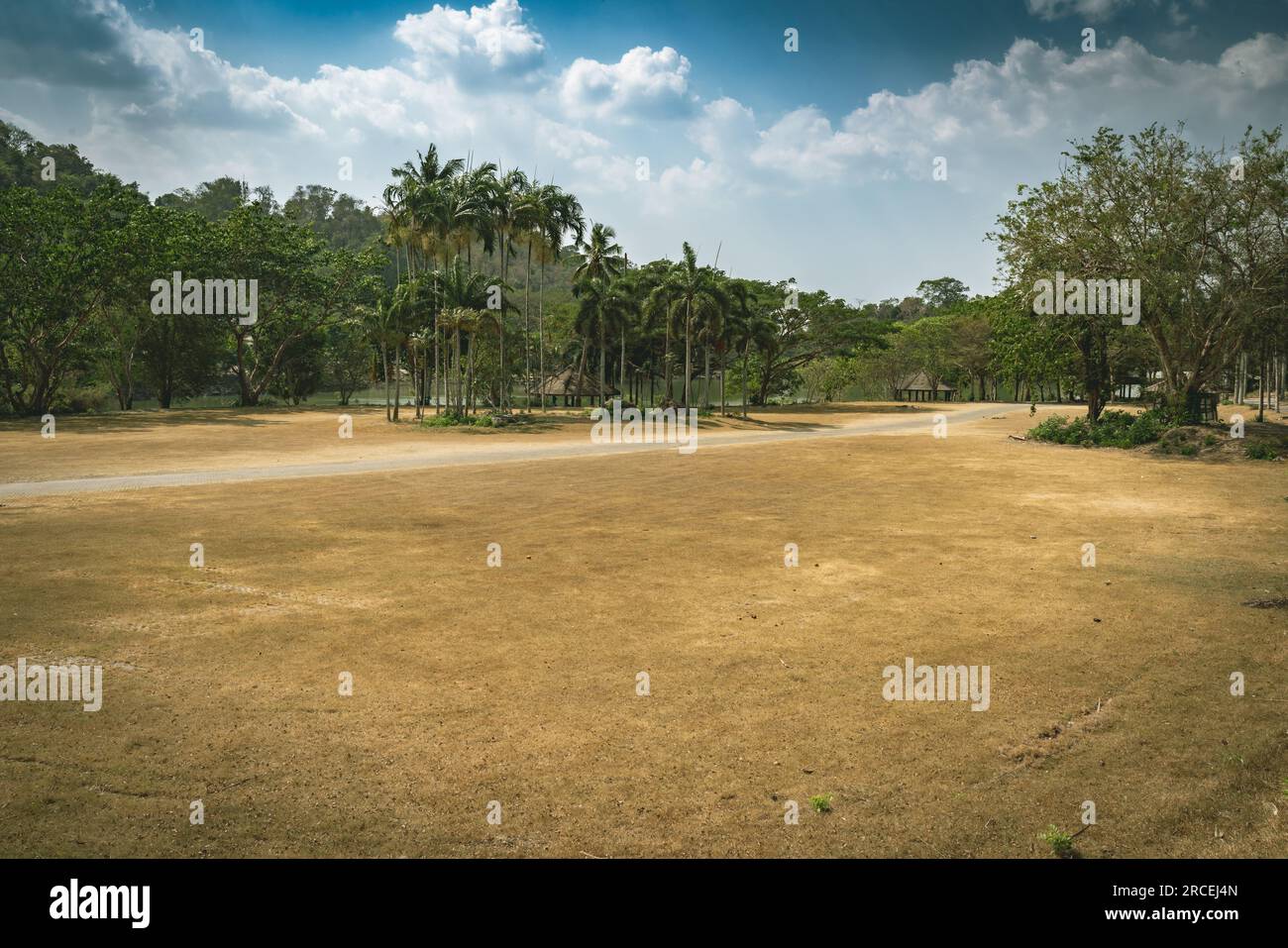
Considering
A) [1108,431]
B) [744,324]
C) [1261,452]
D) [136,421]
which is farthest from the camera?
[744,324]

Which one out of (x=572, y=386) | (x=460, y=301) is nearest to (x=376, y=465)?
(x=460, y=301)

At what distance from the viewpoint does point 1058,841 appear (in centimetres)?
547

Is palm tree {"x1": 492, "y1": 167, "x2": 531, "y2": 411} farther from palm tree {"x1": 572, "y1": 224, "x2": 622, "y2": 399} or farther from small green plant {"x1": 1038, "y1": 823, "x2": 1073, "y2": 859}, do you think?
small green plant {"x1": 1038, "y1": 823, "x2": 1073, "y2": 859}

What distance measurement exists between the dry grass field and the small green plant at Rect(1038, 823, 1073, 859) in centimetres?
8

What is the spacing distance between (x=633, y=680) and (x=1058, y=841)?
428 centimetres

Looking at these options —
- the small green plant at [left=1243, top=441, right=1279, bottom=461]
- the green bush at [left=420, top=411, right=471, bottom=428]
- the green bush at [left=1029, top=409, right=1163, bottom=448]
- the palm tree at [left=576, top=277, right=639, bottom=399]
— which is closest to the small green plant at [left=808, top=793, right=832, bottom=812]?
the small green plant at [left=1243, top=441, right=1279, bottom=461]

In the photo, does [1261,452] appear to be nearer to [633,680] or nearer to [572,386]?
[633,680]

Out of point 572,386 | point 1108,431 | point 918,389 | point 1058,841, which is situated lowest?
point 1058,841

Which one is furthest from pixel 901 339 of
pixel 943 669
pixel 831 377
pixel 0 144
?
pixel 0 144

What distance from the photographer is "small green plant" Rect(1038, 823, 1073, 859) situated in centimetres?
542

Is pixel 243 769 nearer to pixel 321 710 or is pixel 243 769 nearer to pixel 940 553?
pixel 321 710

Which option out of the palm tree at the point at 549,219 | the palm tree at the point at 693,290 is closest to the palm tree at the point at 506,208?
the palm tree at the point at 549,219

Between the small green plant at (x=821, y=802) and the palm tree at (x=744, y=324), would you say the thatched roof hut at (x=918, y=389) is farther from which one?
the small green plant at (x=821, y=802)
